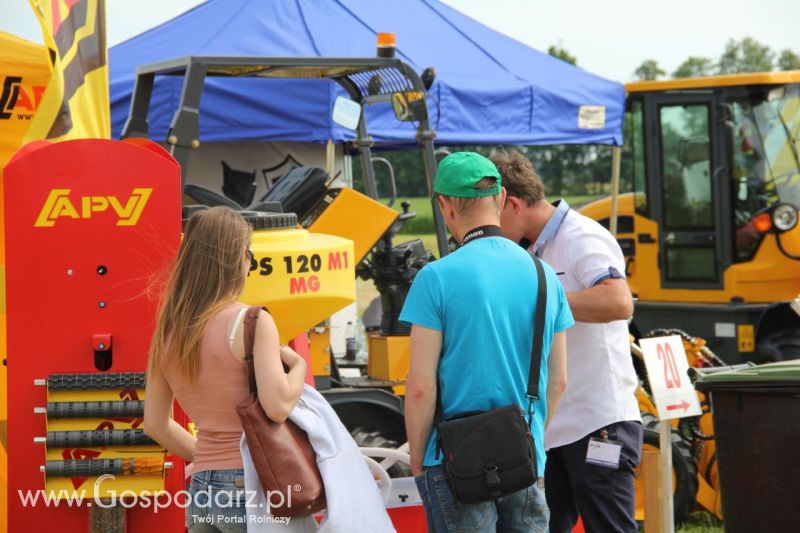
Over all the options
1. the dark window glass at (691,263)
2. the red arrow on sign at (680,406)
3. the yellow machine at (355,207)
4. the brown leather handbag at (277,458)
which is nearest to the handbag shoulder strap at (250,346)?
the brown leather handbag at (277,458)

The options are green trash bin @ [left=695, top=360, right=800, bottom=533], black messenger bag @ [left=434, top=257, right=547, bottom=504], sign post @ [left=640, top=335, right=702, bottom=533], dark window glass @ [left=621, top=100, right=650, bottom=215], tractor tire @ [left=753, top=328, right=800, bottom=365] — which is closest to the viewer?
black messenger bag @ [left=434, top=257, right=547, bottom=504]

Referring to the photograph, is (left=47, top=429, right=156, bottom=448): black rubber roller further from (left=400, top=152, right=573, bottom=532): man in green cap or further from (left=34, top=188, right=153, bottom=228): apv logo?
(left=400, top=152, right=573, bottom=532): man in green cap

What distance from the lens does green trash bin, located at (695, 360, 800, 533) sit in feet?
14.5

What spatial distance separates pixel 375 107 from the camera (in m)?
7.49

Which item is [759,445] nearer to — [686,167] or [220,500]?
[220,500]

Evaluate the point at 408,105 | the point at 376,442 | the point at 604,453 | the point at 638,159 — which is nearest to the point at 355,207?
the point at 408,105

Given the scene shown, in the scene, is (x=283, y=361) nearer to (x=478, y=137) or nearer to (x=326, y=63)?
(x=326, y=63)

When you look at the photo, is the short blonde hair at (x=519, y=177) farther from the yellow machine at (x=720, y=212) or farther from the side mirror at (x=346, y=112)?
the yellow machine at (x=720, y=212)

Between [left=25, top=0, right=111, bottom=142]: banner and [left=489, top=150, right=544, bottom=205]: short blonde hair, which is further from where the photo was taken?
[left=25, top=0, right=111, bottom=142]: banner

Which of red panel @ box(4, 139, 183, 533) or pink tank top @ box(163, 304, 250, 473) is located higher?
red panel @ box(4, 139, 183, 533)

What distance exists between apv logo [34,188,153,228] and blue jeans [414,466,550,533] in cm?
117

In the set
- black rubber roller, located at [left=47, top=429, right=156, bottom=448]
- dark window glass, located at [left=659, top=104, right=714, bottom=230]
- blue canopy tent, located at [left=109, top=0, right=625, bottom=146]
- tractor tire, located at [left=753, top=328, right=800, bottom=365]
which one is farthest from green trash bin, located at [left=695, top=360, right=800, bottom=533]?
dark window glass, located at [left=659, top=104, right=714, bottom=230]

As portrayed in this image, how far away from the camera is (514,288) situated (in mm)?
2945

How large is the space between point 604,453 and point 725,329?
5.46 m
